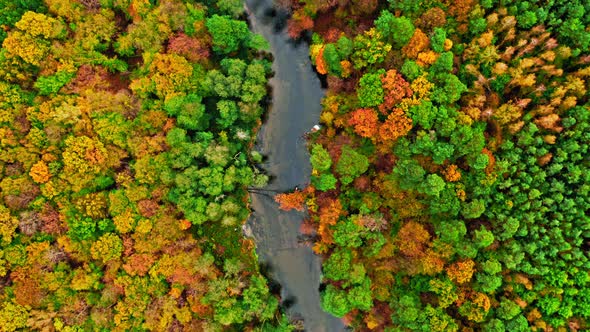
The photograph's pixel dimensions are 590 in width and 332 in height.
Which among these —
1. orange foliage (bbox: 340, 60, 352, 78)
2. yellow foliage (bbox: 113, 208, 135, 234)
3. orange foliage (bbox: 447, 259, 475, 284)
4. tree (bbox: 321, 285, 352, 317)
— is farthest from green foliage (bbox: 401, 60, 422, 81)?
yellow foliage (bbox: 113, 208, 135, 234)

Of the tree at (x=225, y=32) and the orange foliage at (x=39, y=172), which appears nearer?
the orange foliage at (x=39, y=172)

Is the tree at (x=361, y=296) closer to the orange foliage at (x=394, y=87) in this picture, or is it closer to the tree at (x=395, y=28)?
the orange foliage at (x=394, y=87)

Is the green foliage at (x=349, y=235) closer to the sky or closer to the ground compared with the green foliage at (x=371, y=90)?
closer to the ground

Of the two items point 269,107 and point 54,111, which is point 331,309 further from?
point 54,111

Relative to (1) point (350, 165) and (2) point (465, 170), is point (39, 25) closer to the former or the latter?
(1) point (350, 165)

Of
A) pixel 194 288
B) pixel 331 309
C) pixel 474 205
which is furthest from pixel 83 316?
pixel 474 205

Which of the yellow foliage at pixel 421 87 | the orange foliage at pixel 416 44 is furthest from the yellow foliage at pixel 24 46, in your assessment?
the yellow foliage at pixel 421 87
